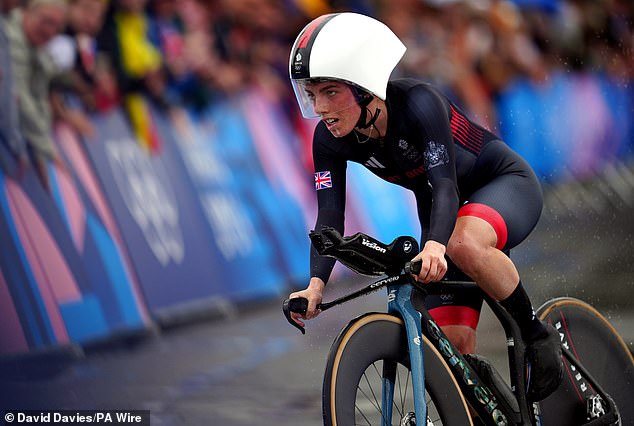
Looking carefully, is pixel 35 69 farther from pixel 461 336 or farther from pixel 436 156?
pixel 436 156

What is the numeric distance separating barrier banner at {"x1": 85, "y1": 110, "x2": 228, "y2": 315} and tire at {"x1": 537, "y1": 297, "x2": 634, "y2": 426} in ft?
14.1

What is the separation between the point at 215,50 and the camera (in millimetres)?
9711

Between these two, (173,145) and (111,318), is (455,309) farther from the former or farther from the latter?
(173,145)

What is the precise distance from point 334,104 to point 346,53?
18cm

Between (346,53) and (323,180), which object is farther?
(323,180)

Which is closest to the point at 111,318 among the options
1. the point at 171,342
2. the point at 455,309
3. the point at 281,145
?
the point at 171,342

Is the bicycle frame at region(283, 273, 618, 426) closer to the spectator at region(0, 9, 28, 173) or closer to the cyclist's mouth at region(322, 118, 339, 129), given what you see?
the cyclist's mouth at region(322, 118, 339, 129)

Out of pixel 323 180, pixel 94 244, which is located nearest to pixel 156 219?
pixel 94 244

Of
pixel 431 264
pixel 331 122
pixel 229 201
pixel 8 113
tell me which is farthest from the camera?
pixel 229 201

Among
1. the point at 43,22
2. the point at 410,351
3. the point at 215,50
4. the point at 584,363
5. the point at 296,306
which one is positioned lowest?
the point at 584,363

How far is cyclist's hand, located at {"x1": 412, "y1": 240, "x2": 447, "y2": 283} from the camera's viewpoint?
3541mm

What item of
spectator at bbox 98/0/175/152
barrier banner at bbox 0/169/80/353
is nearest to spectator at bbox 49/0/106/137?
spectator at bbox 98/0/175/152

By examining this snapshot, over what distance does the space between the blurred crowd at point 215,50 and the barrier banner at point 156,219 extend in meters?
0.20

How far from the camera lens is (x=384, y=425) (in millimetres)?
3777
